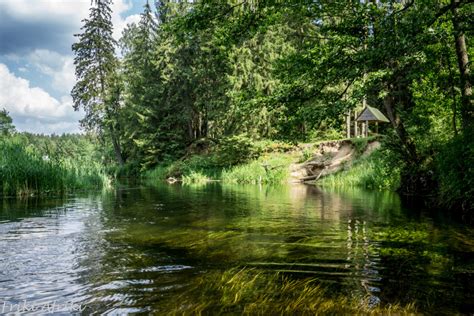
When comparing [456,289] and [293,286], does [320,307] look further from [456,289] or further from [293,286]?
[456,289]

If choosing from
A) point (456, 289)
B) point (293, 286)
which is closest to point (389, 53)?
point (456, 289)

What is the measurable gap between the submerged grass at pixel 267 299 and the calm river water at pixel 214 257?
39mm

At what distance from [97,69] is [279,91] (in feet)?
102

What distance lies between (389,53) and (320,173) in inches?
685

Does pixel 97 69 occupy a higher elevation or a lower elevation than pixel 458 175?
higher

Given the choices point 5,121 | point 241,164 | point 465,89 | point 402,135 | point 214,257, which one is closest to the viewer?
point 214,257

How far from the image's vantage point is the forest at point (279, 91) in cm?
935

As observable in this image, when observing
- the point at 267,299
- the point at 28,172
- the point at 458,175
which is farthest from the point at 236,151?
the point at 267,299

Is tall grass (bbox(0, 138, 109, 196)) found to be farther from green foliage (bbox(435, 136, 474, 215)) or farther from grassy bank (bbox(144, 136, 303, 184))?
grassy bank (bbox(144, 136, 303, 184))

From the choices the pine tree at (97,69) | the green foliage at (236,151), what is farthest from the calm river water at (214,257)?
the pine tree at (97,69)

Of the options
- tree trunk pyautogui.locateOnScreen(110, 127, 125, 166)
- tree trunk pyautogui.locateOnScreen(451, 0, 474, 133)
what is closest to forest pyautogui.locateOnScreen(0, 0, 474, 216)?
tree trunk pyautogui.locateOnScreen(451, 0, 474, 133)

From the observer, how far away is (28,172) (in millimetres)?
13648

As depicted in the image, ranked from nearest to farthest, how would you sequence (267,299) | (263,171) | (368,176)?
(267,299), (368,176), (263,171)

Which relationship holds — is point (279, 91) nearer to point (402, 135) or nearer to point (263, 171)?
point (402, 135)
